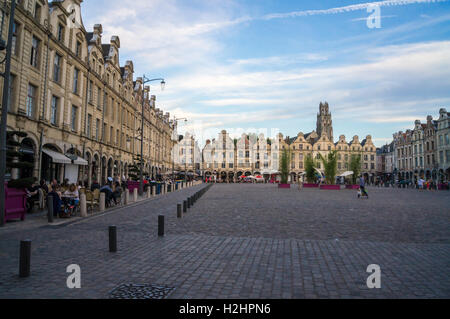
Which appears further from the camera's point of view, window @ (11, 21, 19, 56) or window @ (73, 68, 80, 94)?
window @ (73, 68, 80, 94)

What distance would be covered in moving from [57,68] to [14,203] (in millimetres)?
14029

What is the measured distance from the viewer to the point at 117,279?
5.01 meters

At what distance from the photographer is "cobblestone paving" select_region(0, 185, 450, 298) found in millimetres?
4562

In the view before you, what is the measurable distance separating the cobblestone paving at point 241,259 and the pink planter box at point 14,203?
1755mm

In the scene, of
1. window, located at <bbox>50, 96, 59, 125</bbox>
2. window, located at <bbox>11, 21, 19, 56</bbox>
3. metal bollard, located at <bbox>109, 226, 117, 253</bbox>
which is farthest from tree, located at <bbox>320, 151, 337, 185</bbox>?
metal bollard, located at <bbox>109, 226, 117, 253</bbox>

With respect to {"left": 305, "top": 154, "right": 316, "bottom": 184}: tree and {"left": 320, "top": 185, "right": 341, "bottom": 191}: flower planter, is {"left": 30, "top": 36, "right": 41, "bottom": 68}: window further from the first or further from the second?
{"left": 305, "top": 154, "right": 316, "bottom": 184}: tree

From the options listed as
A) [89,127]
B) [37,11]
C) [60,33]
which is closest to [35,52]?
[37,11]

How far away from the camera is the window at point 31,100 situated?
1827 centimetres

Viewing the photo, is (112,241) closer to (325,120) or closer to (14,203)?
(14,203)

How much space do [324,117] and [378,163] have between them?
24144 mm

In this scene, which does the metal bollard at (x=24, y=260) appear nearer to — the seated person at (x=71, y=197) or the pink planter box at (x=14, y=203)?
the pink planter box at (x=14, y=203)

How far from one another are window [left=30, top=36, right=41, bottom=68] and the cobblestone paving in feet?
42.7
